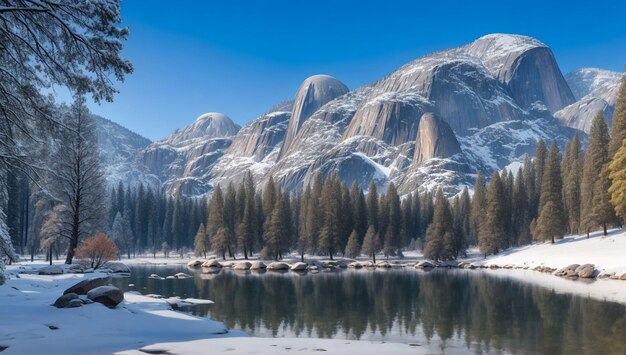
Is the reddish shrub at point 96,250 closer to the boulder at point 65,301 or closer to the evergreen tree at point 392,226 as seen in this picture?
the boulder at point 65,301

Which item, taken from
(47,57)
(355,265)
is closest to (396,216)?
(355,265)

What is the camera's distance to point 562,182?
74.2 metres

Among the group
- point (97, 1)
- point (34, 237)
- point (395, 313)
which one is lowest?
point (395, 313)

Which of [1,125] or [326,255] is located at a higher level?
[1,125]

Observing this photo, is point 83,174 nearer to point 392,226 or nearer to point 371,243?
point 371,243

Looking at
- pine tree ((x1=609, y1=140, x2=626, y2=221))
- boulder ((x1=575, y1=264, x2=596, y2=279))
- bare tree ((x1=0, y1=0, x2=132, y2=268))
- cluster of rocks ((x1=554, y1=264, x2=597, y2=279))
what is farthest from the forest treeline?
bare tree ((x1=0, y1=0, x2=132, y2=268))

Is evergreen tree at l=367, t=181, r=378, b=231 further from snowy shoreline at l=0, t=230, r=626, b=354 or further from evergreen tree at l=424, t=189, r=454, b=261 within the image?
snowy shoreline at l=0, t=230, r=626, b=354

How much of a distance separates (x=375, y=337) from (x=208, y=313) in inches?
394

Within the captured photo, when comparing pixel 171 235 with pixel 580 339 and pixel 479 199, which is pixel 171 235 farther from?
pixel 580 339

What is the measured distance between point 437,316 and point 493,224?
2281 inches

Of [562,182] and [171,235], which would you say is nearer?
[562,182]

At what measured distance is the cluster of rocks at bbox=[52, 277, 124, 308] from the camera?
17438mm

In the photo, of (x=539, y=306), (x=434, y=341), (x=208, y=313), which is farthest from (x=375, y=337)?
(x=539, y=306)

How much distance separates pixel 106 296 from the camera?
18656 mm
